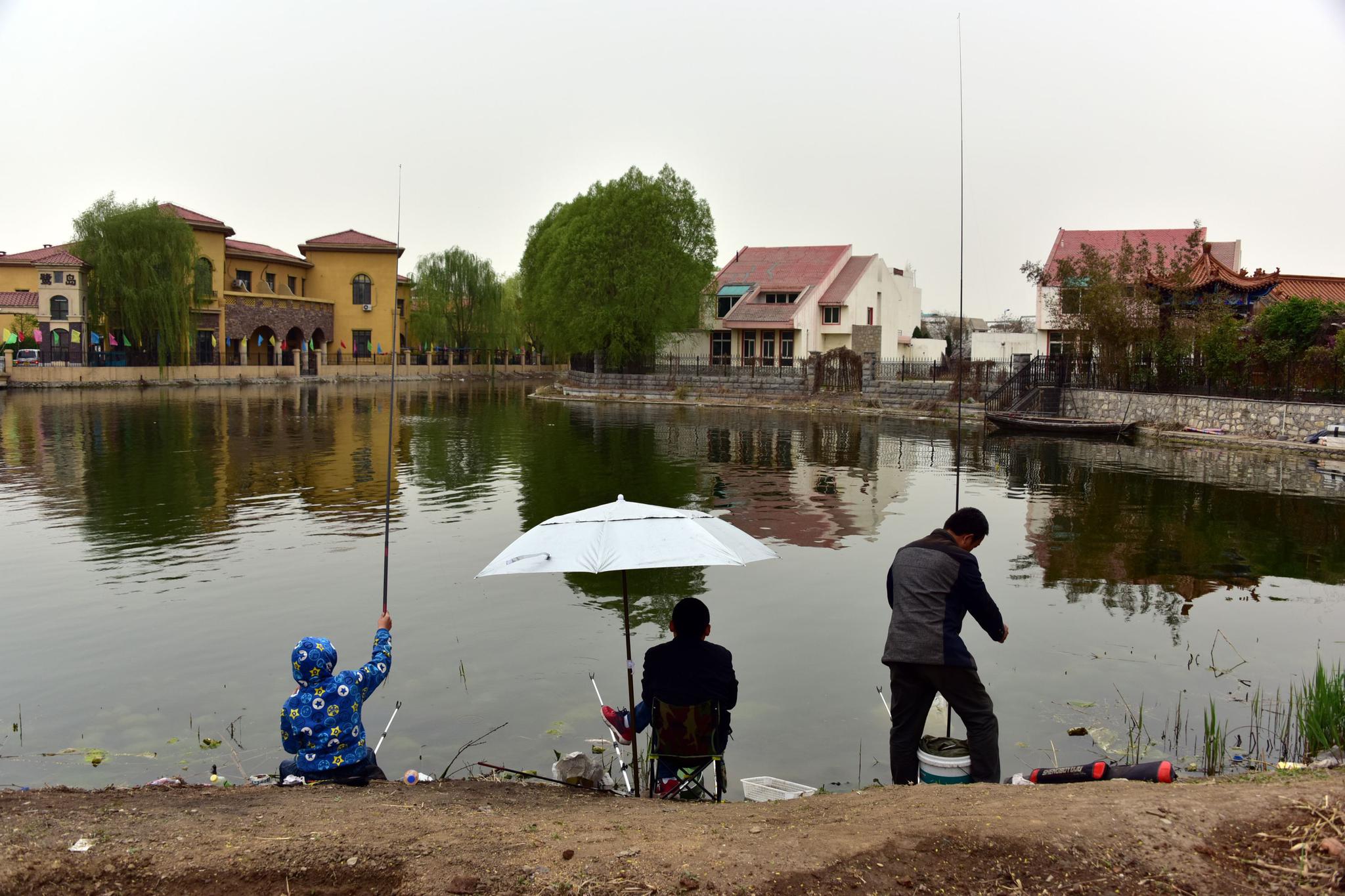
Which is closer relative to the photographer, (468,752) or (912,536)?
(468,752)

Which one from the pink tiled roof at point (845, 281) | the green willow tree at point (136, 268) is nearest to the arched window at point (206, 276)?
the green willow tree at point (136, 268)

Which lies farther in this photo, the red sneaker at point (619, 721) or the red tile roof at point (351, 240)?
the red tile roof at point (351, 240)

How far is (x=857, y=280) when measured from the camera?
5738cm

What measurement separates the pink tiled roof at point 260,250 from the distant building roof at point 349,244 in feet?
4.87

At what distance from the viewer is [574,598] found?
11.3 m

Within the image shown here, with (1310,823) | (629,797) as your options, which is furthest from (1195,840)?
(629,797)

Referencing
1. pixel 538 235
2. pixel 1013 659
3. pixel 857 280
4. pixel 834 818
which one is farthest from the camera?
pixel 538 235

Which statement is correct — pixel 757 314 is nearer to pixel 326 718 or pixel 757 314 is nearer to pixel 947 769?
pixel 947 769

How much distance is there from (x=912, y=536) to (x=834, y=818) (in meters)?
10.4

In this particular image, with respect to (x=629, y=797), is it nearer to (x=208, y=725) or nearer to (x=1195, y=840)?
(x=1195, y=840)

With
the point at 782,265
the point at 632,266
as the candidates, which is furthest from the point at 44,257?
the point at 782,265

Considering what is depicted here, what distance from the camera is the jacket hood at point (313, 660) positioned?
5270mm

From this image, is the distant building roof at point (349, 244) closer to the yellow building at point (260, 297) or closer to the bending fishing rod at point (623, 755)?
the yellow building at point (260, 297)

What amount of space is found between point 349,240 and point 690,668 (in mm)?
80066
